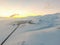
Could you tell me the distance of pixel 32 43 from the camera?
829 mm

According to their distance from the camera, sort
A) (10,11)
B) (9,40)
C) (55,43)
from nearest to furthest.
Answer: (55,43), (9,40), (10,11)

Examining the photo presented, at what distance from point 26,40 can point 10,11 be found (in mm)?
1298

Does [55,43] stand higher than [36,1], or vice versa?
[36,1]

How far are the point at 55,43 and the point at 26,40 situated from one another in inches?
6.9

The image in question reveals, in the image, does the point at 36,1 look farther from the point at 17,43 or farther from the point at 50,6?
the point at 17,43

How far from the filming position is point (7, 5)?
2135 millimetres

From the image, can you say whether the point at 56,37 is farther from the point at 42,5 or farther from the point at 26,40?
the point at 42,5

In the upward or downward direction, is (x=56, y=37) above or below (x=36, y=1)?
below

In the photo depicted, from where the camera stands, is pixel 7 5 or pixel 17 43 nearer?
pixel 17 43

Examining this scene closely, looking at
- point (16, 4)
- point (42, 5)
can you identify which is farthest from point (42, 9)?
point (16, 4)

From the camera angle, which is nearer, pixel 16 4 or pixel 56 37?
pixel 56 37

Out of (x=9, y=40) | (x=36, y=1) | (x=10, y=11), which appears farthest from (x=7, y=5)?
(x=9, y=40)

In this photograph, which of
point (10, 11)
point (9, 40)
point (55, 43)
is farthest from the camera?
point (10, 11)

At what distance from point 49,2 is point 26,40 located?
1383mm
